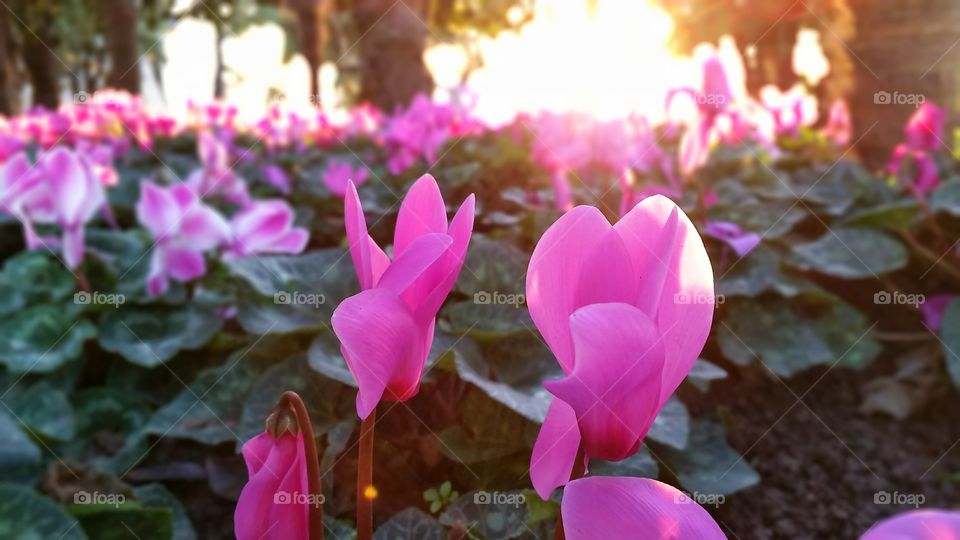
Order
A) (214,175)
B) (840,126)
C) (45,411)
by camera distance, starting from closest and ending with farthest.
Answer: (45,411) < (214,175) < (840,126)

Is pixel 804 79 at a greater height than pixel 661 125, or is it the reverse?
pixel 804 79

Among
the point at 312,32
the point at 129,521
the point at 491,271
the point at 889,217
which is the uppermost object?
the point at 312,32

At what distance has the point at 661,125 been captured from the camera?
4.93 metres

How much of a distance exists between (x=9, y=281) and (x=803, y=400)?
2.41 meters

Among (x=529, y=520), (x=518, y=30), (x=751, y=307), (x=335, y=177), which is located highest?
(x=518, y=30)

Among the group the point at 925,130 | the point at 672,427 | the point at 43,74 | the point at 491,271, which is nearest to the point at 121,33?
the point at 43,74

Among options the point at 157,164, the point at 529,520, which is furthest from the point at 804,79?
the point at 529,520

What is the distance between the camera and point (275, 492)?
67 cm

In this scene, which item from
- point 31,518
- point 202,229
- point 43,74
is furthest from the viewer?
point 43,74

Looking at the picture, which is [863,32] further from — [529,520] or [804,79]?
[804,79]
